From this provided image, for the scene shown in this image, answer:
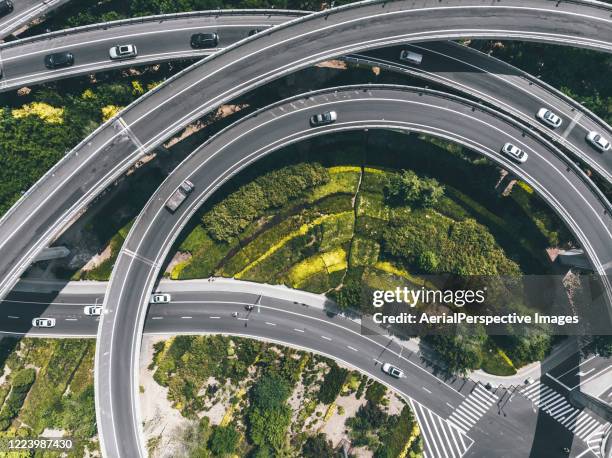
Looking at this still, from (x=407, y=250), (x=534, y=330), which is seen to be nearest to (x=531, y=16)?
(x=407, y=250)

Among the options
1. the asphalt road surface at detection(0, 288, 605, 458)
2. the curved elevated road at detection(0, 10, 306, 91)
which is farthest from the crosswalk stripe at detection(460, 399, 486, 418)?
the curved elevated road at detection(0, 10, 306, 91)

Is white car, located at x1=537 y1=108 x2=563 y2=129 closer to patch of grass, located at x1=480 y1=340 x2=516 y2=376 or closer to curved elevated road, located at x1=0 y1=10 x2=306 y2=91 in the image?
patch of grass, located at x1=480 y1=340 x2=516 y2=376

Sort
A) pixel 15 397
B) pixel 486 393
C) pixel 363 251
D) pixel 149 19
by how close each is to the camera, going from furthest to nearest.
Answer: pixel 363 251
pixel 486 393
pixel 15 397
pixel 149 19

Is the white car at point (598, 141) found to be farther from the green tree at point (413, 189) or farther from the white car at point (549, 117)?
the green tree at point (413, 189)

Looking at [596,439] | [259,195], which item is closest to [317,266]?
[259,195]

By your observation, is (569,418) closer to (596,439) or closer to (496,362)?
(596,439)

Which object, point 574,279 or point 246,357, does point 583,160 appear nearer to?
point 574,279
